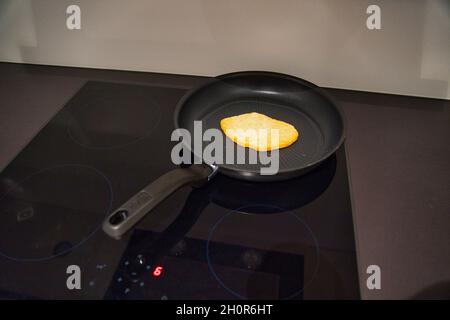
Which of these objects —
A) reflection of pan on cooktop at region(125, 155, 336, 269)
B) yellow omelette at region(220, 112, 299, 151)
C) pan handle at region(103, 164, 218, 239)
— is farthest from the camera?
yellow omelette at region(220, 112, 299, 151)

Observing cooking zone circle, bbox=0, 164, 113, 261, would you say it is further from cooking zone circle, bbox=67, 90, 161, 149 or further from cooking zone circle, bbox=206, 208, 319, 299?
cooking zone circle, bbox=206, 208, 319, 299

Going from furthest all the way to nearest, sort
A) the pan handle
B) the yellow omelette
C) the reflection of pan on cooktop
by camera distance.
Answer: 1. the yellow omelette
2. the reflection of pan on cooktop
3. the pan handle

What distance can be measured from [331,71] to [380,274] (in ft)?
1.61

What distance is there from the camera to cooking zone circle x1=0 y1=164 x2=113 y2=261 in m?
0.59

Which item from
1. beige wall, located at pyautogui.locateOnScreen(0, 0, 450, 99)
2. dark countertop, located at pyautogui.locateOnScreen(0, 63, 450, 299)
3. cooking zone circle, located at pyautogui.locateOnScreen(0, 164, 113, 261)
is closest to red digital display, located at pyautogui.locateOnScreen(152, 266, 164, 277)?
cooking zone circle, located at pyautogui.locateOnScreen(0, 164, 113, 261)

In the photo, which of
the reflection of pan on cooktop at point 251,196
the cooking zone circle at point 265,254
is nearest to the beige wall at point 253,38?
the reflection of pan on cooktop at point 251,196

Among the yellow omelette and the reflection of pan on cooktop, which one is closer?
the reflection of pan on cooktop

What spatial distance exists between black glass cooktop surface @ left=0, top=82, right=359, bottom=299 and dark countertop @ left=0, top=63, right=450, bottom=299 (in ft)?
0.13

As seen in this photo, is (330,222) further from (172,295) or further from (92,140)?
(92,140)

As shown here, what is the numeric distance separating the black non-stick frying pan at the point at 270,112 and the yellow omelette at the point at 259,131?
0.8 inches

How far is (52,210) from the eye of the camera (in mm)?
644

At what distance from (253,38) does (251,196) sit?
1.28 feet

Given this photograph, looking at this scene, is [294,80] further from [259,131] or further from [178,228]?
[178,228]

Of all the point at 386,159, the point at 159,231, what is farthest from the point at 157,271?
the point at 386,159
